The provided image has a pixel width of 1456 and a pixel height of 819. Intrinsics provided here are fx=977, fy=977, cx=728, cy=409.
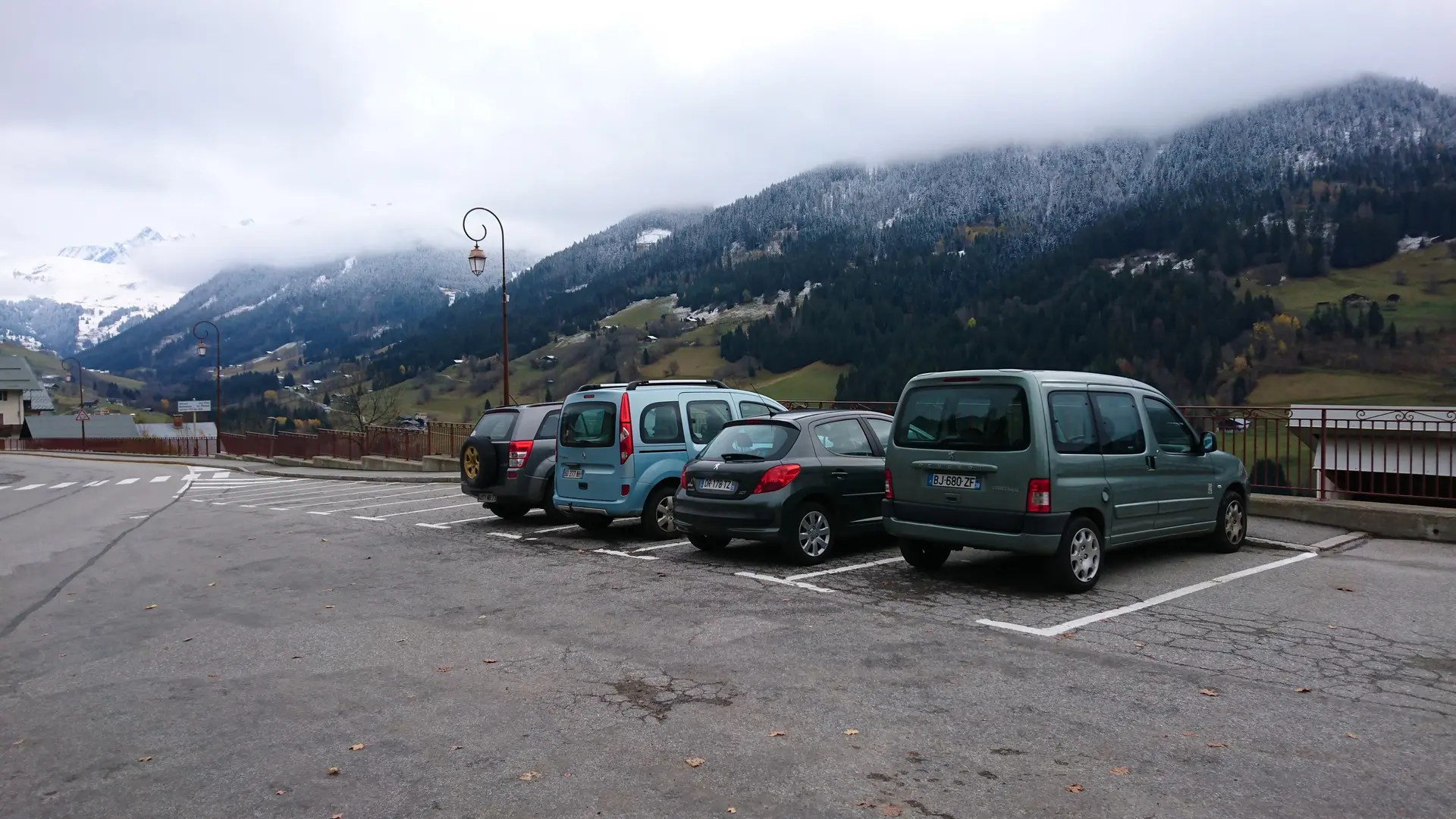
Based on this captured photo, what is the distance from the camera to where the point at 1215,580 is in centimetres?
854

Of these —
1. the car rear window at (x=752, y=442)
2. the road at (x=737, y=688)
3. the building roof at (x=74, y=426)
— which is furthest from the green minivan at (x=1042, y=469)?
the building roof at (x=74, y=426)

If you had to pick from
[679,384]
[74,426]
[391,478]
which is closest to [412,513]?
[679,384]

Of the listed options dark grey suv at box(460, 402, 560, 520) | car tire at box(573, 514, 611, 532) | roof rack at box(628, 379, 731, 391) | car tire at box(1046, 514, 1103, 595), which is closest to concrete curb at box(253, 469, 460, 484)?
dark grey suv at box(460, 402, 560, 520)

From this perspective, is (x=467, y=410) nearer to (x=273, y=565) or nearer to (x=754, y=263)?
(x=754, y=263)

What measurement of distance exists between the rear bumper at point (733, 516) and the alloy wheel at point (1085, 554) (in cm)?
270

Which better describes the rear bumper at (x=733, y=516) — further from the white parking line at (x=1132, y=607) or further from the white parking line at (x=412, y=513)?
the white parking line at (x=412, y=513)

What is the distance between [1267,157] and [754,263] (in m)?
78.5

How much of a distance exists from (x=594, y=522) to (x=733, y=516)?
3.21 meters

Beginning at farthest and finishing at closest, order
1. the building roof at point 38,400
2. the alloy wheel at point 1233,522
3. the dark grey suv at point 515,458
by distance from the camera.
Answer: the building roof at point 38,400, the dark grey suv at point 515,458, the alloy wheel at point 1233,522

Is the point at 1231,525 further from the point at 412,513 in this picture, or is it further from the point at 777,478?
the point at 412,513

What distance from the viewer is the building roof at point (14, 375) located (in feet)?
363

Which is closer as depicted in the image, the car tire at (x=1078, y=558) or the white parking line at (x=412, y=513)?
the car tire at (x=1078, y=558)

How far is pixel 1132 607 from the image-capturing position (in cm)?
753

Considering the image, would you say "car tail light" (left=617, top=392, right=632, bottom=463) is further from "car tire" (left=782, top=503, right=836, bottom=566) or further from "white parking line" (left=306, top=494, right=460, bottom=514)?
"white parking line" (left=306, top=494, right=460, bottom=514)
